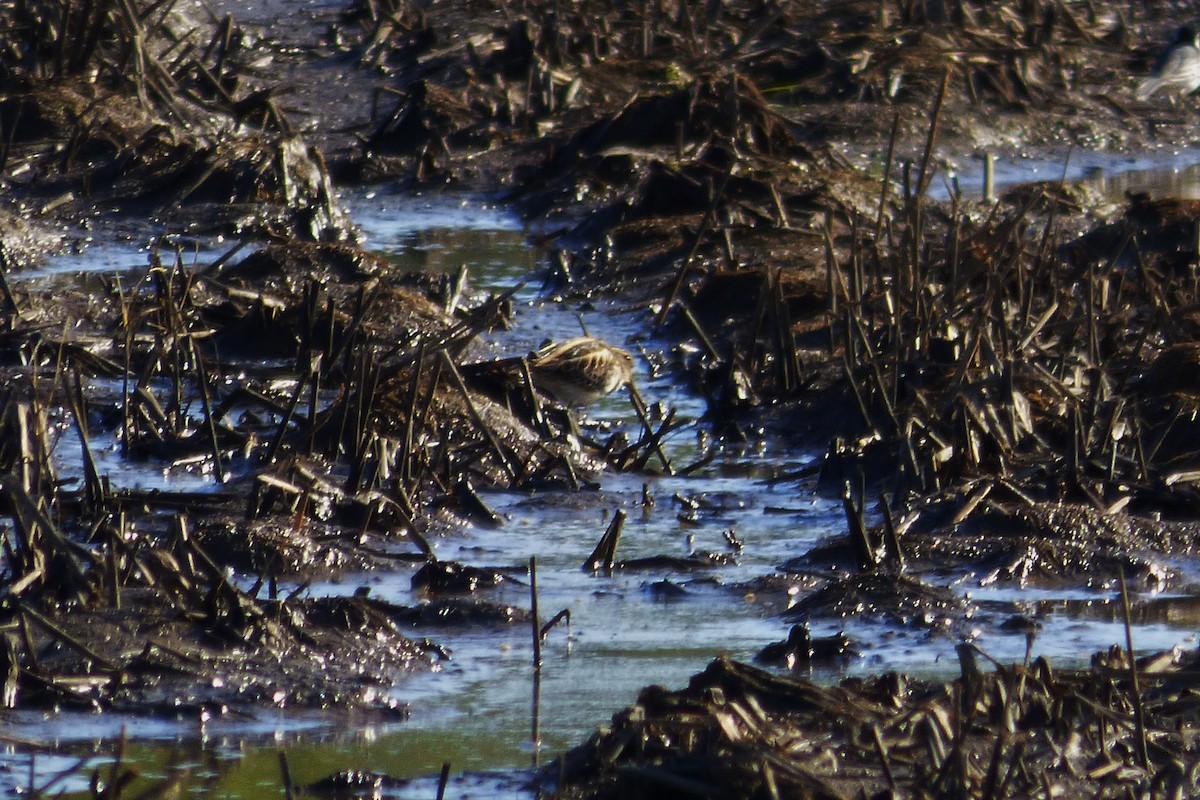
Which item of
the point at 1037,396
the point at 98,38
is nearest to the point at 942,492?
the point at 1037,396

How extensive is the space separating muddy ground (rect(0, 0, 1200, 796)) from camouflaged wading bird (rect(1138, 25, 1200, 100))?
0.97 feet

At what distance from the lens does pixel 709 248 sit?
33.4ft

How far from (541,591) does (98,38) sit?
724 centimetres

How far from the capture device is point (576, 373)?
7824 mm

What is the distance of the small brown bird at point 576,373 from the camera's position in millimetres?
7816

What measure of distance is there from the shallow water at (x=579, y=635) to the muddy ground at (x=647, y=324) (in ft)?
0.38

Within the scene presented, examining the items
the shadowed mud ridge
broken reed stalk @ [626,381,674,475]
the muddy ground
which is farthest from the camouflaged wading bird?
the shadowed mud ridge

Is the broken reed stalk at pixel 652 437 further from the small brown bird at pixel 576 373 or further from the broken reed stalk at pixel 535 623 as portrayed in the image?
the broken reed stalk at pixel 535 623

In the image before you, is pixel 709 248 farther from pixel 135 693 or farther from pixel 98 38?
pixel 135 693

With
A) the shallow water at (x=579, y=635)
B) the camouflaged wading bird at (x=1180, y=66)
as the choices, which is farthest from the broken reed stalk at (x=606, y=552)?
the camouflaged wading bird at (x=1180, y=66)

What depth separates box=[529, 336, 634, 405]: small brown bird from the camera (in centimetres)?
782

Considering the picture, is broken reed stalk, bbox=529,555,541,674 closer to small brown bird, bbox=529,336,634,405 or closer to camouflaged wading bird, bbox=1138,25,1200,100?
small brown bird, bbox=529,336,634,405

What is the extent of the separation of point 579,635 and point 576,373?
2.60 meters

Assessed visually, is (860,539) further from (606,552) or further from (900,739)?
(900,739)
